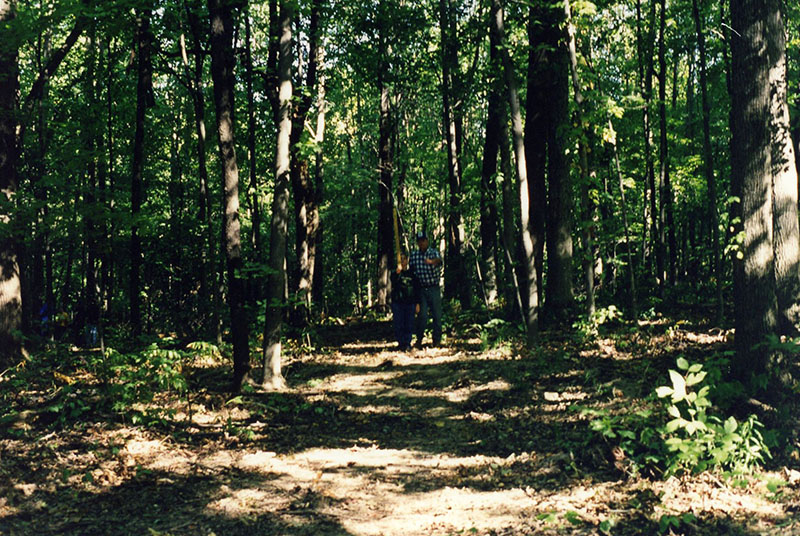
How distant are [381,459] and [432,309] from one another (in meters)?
5.47

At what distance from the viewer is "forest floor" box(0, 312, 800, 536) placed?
4.27 metres

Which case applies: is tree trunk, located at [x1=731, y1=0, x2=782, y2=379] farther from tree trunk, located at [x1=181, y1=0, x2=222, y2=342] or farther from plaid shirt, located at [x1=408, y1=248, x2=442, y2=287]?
tree trunk, located at [x1=181, y1=0, x2=222, y2=342]

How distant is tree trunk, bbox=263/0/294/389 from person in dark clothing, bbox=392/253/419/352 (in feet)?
10.3

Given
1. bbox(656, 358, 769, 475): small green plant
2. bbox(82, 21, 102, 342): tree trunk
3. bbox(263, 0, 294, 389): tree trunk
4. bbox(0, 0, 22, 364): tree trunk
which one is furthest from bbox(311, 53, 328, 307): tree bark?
bbox(656, 358, 769, 475): small green plant

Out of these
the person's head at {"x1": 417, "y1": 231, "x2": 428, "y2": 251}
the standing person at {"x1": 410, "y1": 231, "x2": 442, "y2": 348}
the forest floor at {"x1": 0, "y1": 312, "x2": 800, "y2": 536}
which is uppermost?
the person's head at {"x1": 417, "y1": 231, "x2": 428, "y2": 251}

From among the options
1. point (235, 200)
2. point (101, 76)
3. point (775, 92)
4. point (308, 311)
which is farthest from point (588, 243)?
point (101, 76)

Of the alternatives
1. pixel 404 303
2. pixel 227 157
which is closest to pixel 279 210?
pixel 227 157

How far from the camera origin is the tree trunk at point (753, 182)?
5531mm

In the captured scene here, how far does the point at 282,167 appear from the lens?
8.04m

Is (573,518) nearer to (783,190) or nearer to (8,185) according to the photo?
(783,190)

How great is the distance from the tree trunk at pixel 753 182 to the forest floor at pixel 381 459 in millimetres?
1239

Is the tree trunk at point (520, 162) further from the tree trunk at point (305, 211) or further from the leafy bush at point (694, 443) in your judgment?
the tree trunk at point (305, 211)

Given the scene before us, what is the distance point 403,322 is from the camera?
1125 cm

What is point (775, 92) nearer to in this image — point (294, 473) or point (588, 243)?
point (588, 243)
